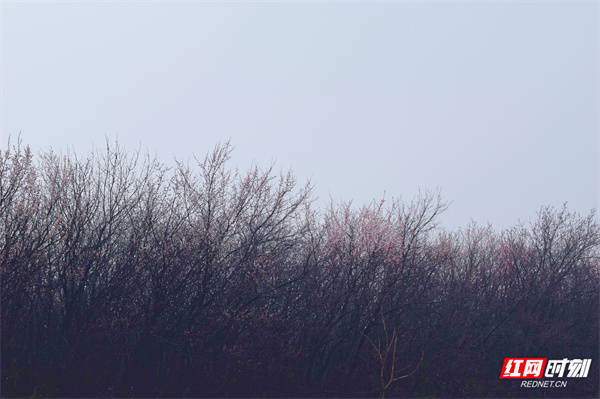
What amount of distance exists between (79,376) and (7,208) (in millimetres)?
4288

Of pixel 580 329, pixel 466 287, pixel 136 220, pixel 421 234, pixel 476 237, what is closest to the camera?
pixel 136 220

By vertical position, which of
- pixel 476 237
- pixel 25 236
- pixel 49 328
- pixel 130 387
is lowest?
pixel 130 387

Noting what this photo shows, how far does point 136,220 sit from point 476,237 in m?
21.3

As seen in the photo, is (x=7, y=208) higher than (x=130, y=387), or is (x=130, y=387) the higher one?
(x=7, y=208)

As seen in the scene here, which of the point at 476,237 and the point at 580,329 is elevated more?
the point at 476,237

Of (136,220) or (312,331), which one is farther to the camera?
(312,331)

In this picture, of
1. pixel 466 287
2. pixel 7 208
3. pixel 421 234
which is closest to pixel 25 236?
pixel 7 208

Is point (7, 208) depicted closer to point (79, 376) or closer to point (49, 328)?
point (49, 328)

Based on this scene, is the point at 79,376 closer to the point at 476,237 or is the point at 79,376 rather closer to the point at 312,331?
the point at 312,331

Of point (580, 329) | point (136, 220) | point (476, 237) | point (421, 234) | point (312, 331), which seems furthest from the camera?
point (476, 237)

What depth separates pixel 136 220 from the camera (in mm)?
15078

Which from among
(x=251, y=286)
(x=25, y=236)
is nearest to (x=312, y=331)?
(x=251, y=286)

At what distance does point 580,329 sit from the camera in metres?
27.0

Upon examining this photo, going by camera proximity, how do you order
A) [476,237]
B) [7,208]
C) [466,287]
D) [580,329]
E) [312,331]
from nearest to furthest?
[7,208]
[312,331]
[466,287]
[580,329]
[476,237]
